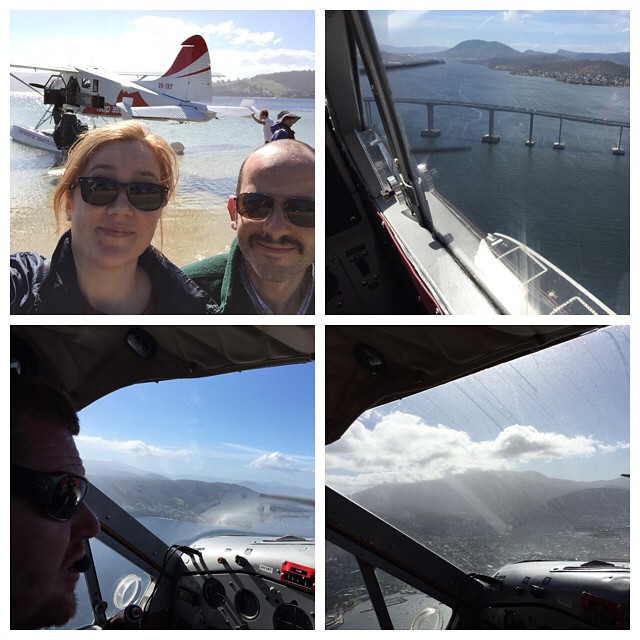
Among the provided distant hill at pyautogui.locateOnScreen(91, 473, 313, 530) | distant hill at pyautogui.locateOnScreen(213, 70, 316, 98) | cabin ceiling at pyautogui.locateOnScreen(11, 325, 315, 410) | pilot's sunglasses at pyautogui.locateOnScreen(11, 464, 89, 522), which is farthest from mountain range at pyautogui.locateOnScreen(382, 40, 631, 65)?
pilot's sunglasses at pyautogui.locateOnScreen(11, 464, 89, 522)

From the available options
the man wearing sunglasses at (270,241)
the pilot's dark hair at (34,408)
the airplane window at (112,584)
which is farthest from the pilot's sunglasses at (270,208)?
the airplane window at (112,584)

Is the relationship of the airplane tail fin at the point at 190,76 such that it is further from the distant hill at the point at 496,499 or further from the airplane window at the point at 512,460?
the distant hill at the point at 496,499

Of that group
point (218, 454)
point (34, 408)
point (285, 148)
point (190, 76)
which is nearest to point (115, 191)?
point (190, 76)

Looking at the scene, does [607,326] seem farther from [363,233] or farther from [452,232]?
[363,233]

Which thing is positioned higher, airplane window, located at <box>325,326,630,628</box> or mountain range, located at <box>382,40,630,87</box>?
mountain range, located at <box>382,40,630,87</box>

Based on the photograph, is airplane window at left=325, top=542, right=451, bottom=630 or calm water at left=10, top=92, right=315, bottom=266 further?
airplane window at left=325, top=542, right=451, bottom=630

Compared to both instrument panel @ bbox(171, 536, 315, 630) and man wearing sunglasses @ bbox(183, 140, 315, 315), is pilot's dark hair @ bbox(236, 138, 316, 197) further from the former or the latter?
instrument panel @ bbox(171, 536, 315, 630)

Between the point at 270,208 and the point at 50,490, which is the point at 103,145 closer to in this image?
the point at 270,208

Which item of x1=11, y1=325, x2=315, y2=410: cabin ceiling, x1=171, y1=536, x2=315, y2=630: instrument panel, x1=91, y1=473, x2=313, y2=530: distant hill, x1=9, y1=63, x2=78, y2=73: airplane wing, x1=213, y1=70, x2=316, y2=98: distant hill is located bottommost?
x1=171, y1=536, x2=315, y2=630: instrument panel

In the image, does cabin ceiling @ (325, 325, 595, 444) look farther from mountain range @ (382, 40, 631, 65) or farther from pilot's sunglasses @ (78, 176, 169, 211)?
mountain range @ (382, 40, 631, 65)
